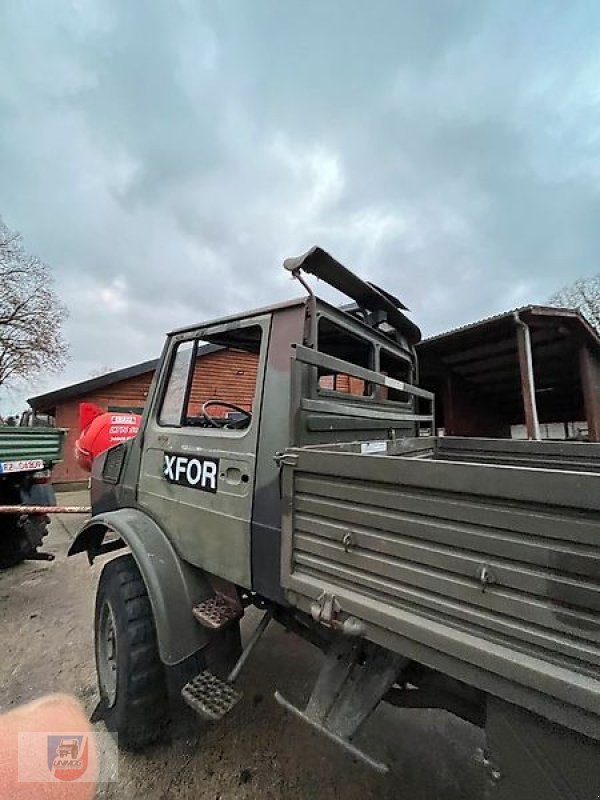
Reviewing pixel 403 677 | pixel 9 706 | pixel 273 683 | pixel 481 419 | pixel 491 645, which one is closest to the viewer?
pixel 491 645

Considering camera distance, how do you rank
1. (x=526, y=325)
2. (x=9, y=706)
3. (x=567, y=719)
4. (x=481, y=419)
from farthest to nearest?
(x=481, y=419) → (x=526, y=325) → (x=9, y=706) → (x=567, y=719)

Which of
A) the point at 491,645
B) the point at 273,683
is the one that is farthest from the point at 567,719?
the point at 273,683

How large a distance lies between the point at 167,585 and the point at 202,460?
Answer: 0.64 meters

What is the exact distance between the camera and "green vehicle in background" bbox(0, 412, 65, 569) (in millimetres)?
4078

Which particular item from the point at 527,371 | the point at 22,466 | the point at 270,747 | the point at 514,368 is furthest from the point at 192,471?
the point at 514,368

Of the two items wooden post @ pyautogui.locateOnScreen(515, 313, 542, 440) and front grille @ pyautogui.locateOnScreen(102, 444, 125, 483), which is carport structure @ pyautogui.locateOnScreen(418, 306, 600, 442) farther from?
front grille @ pyautogui.locateOnScreen(102, 444, 125, 483)

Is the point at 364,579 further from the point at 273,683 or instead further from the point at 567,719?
the point at 273,683

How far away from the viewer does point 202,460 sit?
2.07 meters

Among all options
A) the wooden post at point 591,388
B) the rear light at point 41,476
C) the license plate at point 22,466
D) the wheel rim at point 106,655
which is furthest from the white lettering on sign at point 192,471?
the wooden post at point 591,388

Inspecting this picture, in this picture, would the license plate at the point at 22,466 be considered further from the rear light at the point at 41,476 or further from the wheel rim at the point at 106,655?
the wheel rim at the point at 106,655

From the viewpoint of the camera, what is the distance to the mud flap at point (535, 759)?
0.93 m

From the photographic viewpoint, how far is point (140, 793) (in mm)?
1946

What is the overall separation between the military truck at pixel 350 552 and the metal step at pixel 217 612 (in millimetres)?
12

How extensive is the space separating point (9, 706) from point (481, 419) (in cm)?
1013
